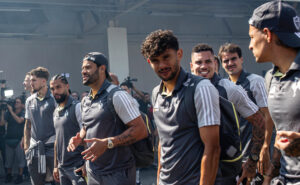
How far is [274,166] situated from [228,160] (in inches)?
13.8

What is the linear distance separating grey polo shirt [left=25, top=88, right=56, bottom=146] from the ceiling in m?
7.19

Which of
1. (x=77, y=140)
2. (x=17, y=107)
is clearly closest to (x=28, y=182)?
(x=17, y=107)

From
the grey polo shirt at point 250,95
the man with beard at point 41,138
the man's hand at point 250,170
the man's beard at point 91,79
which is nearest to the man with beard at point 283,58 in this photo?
the man's hand at point 250,170

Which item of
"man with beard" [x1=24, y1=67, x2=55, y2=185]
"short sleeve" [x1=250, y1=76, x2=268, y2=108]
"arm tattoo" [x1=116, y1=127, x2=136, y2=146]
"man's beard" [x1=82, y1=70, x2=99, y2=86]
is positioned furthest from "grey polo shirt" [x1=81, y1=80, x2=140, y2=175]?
"man with beard" [x1=24, y1=67, x2=55, y2=185]

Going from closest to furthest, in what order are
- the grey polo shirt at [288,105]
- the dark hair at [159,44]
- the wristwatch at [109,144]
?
the grey polo shirt at [288,105] < the dark hair at [159,44] < the wristwatch at [109,144]

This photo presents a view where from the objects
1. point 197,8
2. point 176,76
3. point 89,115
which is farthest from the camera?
point 197,8

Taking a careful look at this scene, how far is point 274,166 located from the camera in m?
2.35

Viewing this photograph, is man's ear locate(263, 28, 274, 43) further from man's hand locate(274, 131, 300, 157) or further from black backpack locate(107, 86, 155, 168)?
black backpack locate(107, 86, 155, 168)

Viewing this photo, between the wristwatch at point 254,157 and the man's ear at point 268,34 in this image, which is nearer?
the man's ear at point 268,34

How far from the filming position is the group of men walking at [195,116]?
197cm

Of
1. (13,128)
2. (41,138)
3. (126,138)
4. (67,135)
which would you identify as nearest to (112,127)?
(126,138)

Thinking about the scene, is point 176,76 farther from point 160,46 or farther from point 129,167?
point 129,167

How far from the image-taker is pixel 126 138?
3332 millimetres

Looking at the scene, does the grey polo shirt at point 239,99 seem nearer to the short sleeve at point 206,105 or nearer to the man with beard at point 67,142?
the short sleeve at point 206,105
